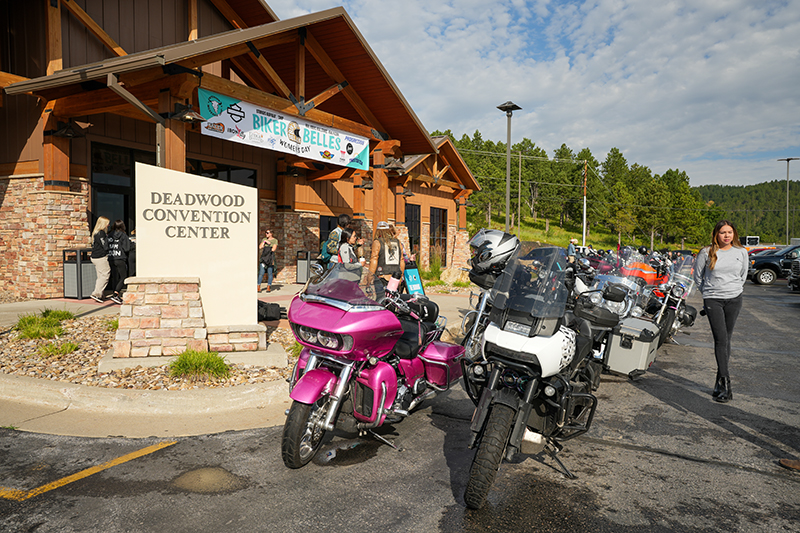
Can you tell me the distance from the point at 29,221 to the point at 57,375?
663 centimetres

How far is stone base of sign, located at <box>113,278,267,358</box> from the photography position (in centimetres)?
570

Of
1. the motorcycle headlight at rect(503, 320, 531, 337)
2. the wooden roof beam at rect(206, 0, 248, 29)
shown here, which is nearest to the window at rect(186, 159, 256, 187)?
the wooden roof beam at rect(206, 0, 248, 29)

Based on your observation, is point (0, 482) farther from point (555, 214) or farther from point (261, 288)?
point (555, 214)

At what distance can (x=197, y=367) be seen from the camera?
5211 mm

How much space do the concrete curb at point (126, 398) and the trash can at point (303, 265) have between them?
10256mm

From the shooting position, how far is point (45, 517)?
284cm

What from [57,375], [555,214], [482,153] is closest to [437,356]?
[57,375]

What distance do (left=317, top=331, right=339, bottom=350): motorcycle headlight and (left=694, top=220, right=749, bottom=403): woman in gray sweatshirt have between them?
4176mm

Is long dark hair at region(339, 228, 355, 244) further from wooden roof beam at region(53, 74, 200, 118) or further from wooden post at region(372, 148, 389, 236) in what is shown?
wooden post at region(372, 148, 389, 236)

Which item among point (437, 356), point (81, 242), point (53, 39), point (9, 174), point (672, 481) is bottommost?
point (672, 481)

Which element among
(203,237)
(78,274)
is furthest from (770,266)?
(78,274)

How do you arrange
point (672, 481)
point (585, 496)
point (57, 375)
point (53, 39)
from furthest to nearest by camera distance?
point (53, 39) < point (57, 375) < point (672, 481) < point (585, 496)

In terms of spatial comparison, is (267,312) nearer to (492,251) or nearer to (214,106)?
(214,106)

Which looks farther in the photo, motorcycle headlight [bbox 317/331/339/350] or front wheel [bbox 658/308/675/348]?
front wheel [bbox 658/308/675/348]
